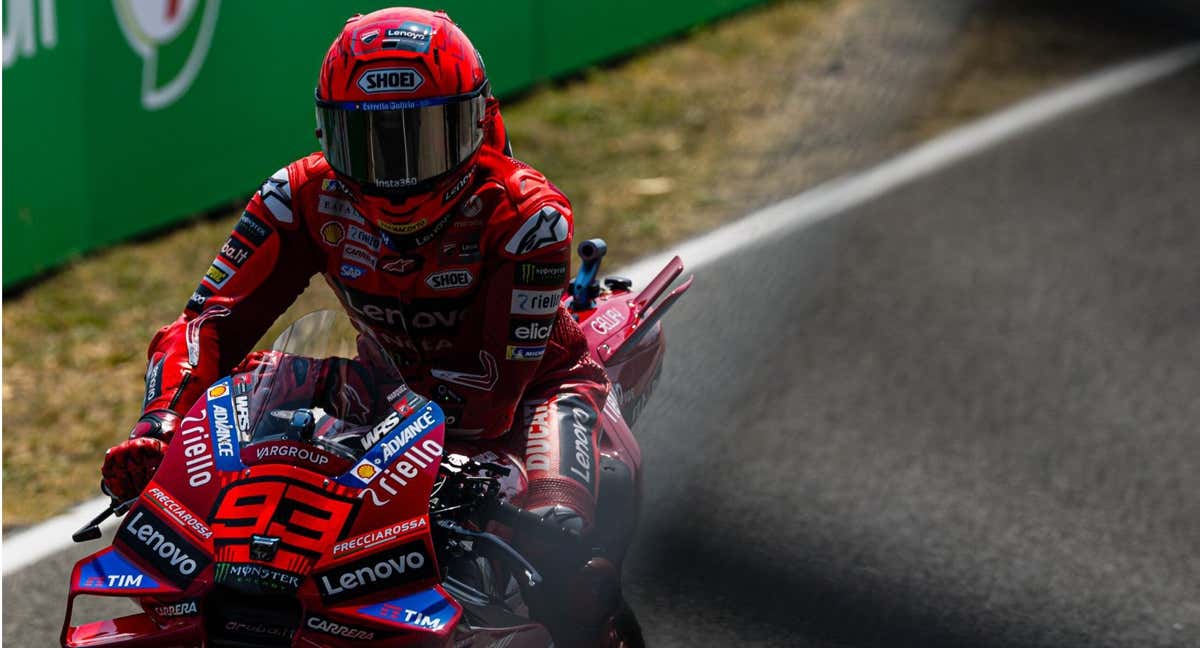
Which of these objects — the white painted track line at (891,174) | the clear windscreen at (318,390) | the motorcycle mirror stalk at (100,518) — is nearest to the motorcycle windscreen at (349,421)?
the clear windscreen at (318,390)

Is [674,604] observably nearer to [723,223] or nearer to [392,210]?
[392,210]

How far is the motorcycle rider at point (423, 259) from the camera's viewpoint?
12.0ft

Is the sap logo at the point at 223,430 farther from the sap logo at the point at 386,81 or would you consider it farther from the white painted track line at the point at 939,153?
the white painted track line at the point at 939,153

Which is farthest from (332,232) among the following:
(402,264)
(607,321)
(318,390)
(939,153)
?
(939,153)

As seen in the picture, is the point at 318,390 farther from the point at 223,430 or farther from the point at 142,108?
the point at 142,108

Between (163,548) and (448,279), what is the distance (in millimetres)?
1043

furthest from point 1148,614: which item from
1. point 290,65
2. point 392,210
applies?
point 290,65

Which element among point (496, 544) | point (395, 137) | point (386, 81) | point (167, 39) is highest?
point (386, 81)

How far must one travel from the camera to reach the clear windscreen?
128 inches

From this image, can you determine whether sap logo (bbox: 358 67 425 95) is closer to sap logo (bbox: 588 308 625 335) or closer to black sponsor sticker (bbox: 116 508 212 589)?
black sponsor sticker (bbox: 116 508 212 589)

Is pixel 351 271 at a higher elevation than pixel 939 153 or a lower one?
Result: higher

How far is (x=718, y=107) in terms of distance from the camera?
9.35 m

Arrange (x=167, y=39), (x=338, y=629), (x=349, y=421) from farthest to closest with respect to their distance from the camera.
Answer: (x=167, y=39), (x=349, y=421), (x=338, y=629)

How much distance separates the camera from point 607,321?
4.78 m
